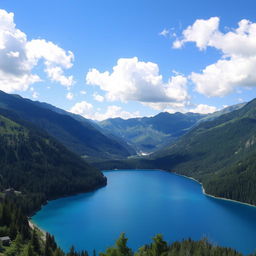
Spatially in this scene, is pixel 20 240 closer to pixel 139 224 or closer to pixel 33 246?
pixel 33 246

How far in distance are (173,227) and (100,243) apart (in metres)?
44.0

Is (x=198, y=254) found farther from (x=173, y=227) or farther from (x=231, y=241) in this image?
(x=173, y=227)

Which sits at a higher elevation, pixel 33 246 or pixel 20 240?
pixel 20 240

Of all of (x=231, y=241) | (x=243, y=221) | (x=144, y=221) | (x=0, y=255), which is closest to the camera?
(x=0, y=255)

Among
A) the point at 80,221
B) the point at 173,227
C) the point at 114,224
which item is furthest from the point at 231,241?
the point at 80,221

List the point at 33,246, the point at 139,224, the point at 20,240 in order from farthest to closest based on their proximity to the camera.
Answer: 1. the point at 139,224
2. the point at 33,246
3. the point at 20,240

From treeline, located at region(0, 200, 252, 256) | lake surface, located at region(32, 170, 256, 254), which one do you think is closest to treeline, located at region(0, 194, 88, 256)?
treeline, located at region(0, 200, 252, 256)

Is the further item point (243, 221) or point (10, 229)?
point (243, 221)

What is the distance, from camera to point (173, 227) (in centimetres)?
15300

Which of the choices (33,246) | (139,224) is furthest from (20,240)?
(139,224)

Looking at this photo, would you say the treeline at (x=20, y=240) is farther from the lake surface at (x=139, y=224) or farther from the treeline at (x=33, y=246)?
the lake surface at (x=139, y=224)

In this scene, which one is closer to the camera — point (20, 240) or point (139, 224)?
point (20, 240)

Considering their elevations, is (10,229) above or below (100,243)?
above

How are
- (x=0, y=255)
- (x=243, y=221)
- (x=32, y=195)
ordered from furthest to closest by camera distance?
1. (x=32, y=195)
2. (x=243, y=221)
3. (x=0, y=255)
